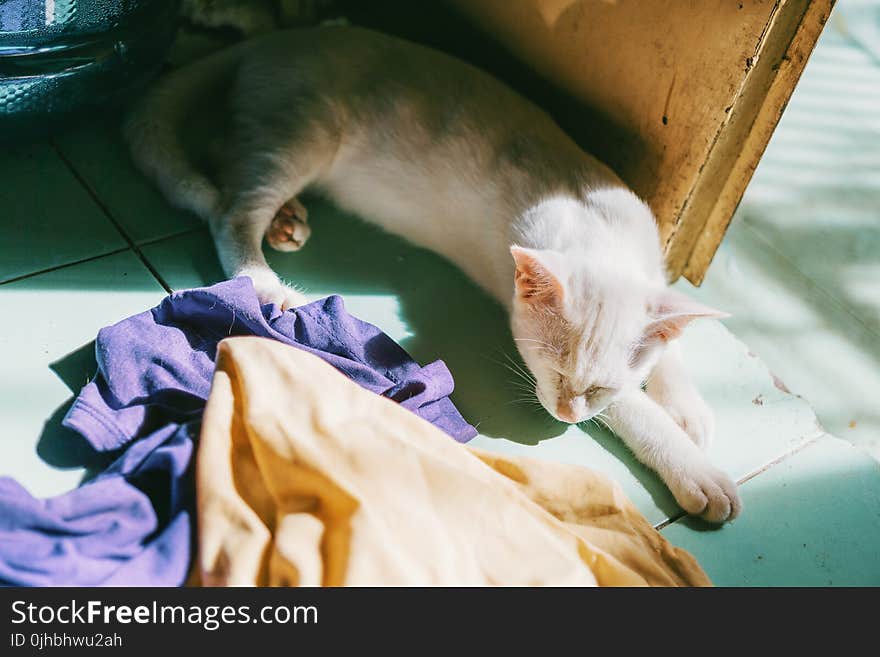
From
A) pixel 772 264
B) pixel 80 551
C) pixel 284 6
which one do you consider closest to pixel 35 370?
pixel 80 551

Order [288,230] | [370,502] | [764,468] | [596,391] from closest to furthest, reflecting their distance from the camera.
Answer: [370,502]
[596,391]
[764,468]
[288,230]

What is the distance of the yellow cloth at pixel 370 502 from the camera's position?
105 cm

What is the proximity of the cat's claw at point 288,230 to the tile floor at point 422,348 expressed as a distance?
0.03 metres

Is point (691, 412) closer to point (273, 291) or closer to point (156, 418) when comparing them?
point (273, 291)

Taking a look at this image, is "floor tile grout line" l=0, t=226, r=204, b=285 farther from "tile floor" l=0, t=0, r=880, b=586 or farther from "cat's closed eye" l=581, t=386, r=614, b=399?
"cat's closed eye" l=581, t=386, r=614, b=399

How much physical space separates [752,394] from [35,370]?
4.59 feet

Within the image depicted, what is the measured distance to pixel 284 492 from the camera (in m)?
1.13

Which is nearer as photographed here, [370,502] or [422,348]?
[370,502]

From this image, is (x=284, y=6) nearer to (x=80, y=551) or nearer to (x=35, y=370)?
(x=35, y=370)

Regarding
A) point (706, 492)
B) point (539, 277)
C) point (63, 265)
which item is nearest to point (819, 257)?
A: point (706, 492)

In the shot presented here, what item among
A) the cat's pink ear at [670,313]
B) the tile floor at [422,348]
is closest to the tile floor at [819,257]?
the tile floor at [422,348]

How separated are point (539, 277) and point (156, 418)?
669mm

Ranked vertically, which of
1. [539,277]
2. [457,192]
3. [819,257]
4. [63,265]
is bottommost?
[63,265]

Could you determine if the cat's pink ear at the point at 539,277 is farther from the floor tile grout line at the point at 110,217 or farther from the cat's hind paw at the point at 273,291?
the floor tile grout line at the point at 110,217
